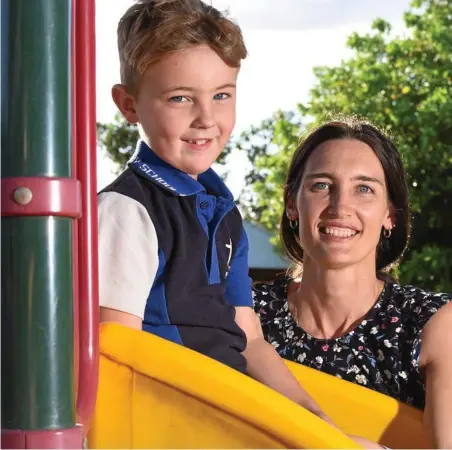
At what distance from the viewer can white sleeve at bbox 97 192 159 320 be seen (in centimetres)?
204

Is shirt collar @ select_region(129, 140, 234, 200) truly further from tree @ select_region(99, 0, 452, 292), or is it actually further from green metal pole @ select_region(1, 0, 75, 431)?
tree @ select_region(99, 0, 452, 292)

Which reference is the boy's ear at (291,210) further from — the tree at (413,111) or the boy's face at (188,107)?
the tree at (413,111)

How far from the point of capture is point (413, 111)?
1545 centimetres

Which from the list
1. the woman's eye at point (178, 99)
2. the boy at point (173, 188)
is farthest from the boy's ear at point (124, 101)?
the woman's eye at point (178, 99)

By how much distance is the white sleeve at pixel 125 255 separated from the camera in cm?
204

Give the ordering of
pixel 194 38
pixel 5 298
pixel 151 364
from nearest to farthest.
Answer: pixel 5 298 → pixel 151 364 → pixel 194 38

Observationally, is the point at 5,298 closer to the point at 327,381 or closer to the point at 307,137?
the point at 327,381

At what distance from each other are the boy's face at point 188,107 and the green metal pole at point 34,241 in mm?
654

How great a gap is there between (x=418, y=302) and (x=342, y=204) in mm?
379

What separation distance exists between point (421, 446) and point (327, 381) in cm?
32

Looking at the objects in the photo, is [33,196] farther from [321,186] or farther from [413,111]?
[413,111]

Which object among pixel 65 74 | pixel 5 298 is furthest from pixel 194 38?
pixel 5 298

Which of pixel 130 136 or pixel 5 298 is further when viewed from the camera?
pixel 130 136

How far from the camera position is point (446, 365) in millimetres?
2812
